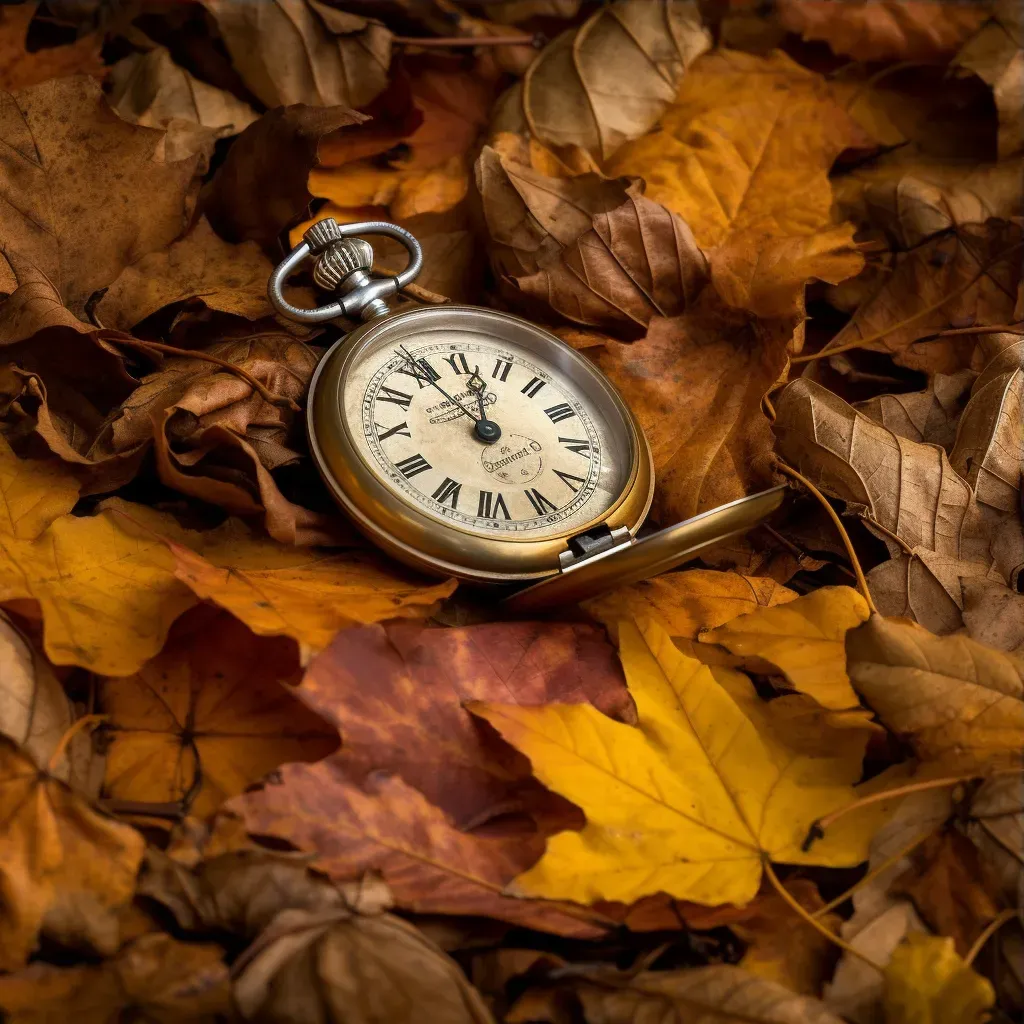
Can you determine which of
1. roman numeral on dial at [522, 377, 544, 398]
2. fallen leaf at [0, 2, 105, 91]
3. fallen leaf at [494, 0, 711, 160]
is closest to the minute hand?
roman numeral on dial at [522, 377, 544, 398]

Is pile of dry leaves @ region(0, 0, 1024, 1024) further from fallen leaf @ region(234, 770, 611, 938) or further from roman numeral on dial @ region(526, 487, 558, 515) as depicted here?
roman numeral on dial @ region(526, 487, 558, 515)

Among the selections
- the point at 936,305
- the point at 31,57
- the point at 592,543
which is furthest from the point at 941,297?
the point at 31,57

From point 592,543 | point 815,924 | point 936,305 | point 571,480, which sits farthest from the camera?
point 936,305

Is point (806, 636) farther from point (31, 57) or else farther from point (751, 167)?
point (31, 57)

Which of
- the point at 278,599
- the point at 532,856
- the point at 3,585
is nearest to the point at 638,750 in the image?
the point at 532,856

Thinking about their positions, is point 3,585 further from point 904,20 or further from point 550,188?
point 904,20

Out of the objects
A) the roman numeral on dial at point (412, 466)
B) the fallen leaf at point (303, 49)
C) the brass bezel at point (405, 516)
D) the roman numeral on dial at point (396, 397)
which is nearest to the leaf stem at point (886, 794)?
the brass bezel at point (405, 516)
